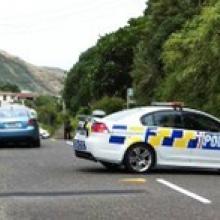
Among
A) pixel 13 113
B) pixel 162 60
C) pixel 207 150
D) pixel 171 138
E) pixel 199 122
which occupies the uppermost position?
pixel 162 60

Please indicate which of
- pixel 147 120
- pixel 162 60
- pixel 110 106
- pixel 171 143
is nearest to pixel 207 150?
pixel 171 143

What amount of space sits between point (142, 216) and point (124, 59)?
71.0 metres

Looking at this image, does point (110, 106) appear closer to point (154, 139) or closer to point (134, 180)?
point (154, 139)

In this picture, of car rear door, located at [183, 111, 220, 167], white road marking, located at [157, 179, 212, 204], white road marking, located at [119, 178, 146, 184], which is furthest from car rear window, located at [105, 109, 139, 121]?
white road marking, located at [157, 179, 212, 204]

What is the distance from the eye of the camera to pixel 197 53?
2967cm

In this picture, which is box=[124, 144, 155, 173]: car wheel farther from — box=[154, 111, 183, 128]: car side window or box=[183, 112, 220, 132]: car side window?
box=[183, 112, 220, 132]: car side window

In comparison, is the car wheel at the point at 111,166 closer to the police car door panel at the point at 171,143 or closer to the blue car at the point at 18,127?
the police car door panel at the point at 171,143

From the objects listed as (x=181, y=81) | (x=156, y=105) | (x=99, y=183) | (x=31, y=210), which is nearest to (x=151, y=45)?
(x=181, y=81)

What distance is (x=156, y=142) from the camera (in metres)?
16.0

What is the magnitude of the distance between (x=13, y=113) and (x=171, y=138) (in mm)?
10662

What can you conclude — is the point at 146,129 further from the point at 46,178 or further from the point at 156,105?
the point at 46,178

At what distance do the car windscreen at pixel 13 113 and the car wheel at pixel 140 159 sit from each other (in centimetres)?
1025

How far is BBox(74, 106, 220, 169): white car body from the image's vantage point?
1585 centimetres

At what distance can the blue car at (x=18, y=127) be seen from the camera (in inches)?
982
